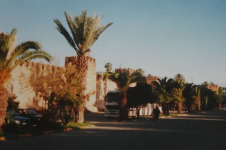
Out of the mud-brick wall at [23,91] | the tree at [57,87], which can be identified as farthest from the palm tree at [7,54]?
the mud-brick wall at [23,91]

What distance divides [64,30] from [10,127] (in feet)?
31.4

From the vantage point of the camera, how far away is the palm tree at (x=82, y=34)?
2058 centimetres

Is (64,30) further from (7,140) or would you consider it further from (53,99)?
(7,140)

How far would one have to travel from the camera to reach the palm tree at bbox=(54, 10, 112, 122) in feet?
67.5

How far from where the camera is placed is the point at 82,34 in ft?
A: 67.8

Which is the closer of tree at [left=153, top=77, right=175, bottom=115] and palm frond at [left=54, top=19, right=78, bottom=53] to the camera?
palm frond at [left=54, top=19, right=78, bottom=53]

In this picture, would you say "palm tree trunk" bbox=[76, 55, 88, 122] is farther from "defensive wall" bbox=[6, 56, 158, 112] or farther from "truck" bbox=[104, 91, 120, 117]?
"truck" bbox=[104, 91, 120, 117]

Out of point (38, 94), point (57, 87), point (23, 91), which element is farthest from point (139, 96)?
point (57, 87)

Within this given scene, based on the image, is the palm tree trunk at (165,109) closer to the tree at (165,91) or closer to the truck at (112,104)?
the tree at (165,91)

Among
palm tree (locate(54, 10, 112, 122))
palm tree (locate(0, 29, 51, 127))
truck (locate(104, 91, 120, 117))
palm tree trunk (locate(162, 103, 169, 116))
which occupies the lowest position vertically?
palm tree trunk (locate(162, 103, 169, 116))

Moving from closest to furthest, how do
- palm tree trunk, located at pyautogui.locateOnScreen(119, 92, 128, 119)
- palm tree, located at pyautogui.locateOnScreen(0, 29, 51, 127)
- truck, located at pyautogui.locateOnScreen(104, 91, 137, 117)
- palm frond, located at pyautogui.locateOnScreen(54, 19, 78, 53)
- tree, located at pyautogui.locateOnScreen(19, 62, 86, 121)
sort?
palm tree, located at pyautogui.locateOnScreen(0, 29, 51, 127) → tree, located at pyautogui.locateOnScreen(19, 62, 86, 121) → palm frond, located at pyautogui.locateOnScreen(54, 19, 78, 53) → palm tree trunk, located at pyautogui.locateOnScreen(119, 92, 128, 119) → truck, located at pyautogui.locateOnScreen(104, 91, 137, 117)

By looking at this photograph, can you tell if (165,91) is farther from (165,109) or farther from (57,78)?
(57,78)

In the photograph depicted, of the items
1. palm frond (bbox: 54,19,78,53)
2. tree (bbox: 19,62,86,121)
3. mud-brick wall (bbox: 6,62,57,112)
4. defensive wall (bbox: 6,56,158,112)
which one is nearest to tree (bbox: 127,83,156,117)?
defensive wall (bbox: 6,56,158,112)

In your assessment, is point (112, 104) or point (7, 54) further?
point (112, 104)
